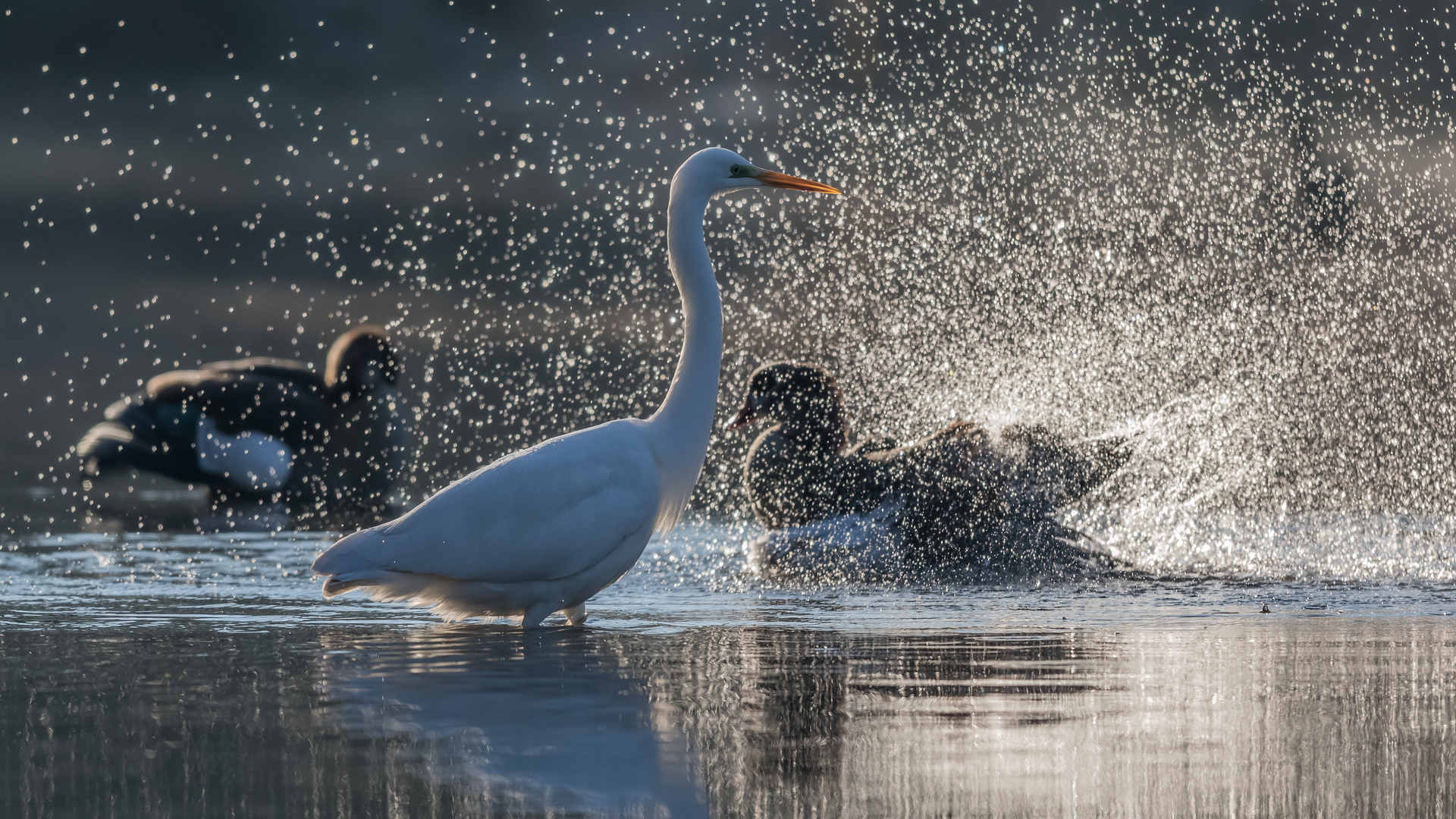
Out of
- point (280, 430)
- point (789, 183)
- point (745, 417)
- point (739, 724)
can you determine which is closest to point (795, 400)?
point (745, 417)

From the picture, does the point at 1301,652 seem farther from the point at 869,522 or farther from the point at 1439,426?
the point at 1439,426

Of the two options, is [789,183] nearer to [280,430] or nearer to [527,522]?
[527,522]

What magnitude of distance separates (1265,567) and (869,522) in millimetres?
2217

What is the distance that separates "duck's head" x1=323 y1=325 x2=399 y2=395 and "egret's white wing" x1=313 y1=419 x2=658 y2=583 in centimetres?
961

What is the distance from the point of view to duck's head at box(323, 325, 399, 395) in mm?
15086

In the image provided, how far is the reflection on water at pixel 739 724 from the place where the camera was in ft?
9.16

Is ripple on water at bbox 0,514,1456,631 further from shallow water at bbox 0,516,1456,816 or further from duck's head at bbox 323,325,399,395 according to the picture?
duck's head at bbox 323,325,399,395

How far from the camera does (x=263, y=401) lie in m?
14.9

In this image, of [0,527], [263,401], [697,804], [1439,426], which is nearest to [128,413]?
[263,401]

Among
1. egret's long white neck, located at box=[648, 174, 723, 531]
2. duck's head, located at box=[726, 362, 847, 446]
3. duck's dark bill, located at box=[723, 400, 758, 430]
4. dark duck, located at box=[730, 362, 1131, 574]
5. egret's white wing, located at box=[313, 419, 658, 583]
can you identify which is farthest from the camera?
duck's dark bill, located at box=[723, 400, 758, 430]

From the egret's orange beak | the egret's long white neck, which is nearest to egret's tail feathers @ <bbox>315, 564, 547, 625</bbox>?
the egret's long white neck

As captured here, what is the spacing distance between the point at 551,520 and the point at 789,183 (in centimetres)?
195

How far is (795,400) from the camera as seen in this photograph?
30.9 feet

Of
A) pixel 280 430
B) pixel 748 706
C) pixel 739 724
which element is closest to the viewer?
pixel 739 724
